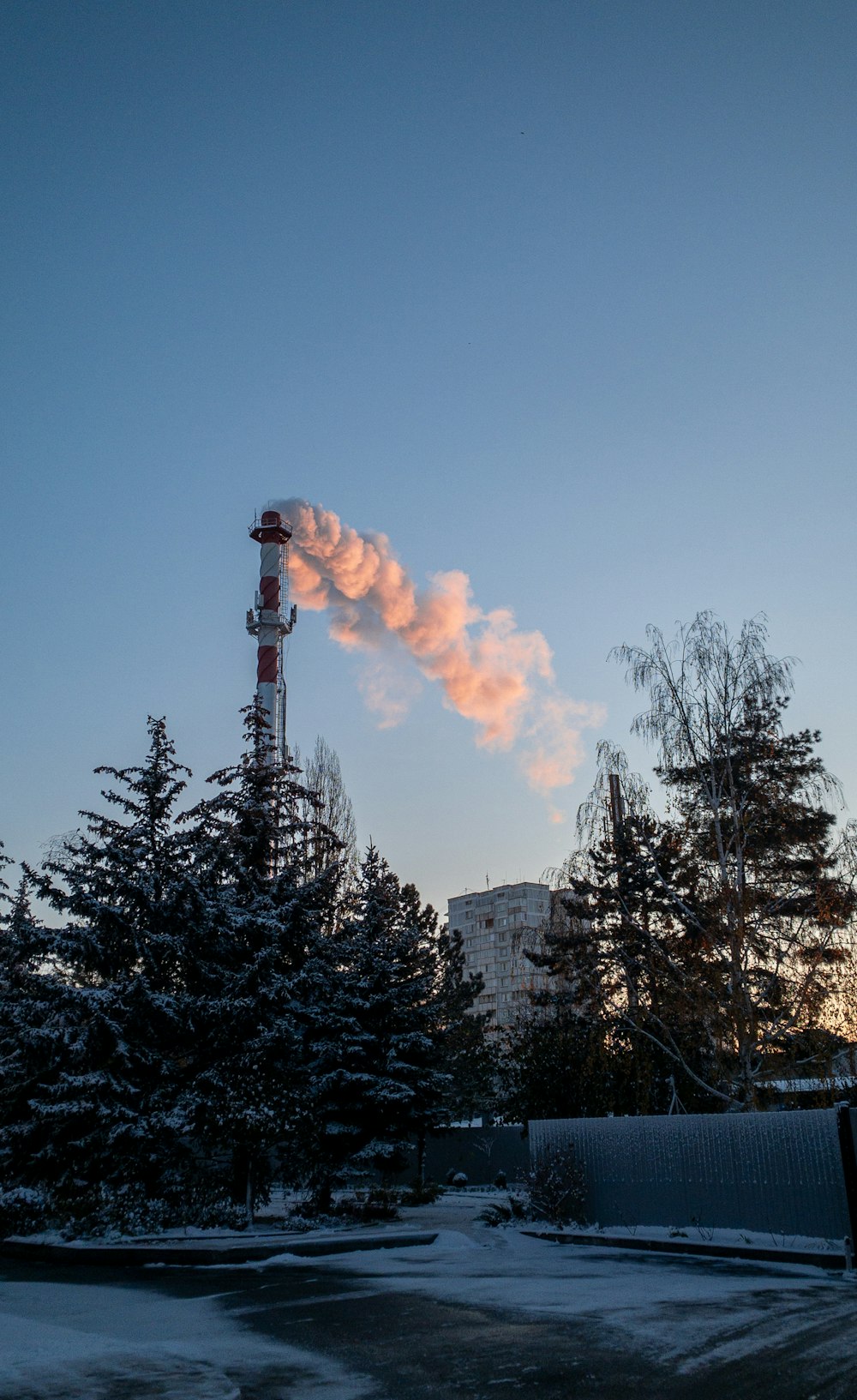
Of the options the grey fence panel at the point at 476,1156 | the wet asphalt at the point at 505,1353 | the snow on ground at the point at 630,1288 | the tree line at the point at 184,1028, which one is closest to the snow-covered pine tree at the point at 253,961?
the tree line at the point at 184,1028

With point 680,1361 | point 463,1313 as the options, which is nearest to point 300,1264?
point 463,1313

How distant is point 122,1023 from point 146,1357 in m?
12.1

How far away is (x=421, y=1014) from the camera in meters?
27.1

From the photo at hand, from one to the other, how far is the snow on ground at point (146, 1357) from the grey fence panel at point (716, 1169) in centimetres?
833

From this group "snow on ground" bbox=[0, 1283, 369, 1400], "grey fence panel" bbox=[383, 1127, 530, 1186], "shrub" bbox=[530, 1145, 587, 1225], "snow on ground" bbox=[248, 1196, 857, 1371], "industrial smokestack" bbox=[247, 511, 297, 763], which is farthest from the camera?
"industrial smokestack" bbox=[247, 511, 297, 763]

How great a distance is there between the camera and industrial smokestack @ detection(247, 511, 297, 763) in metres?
46.6

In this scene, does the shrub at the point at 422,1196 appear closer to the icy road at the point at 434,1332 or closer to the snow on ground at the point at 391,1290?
the snow on ground at the point at 391,1290

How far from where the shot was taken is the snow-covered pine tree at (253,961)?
19.7 metres

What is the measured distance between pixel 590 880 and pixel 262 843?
7215mm

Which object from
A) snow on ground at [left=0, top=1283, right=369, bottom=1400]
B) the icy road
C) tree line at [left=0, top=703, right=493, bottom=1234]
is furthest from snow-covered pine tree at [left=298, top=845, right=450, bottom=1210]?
snow on ground at [left=0, top=1283, right=369, bottom=1400]

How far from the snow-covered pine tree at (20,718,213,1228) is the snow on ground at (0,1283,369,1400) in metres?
7.30

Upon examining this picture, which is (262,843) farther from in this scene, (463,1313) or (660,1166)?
(463,1313)

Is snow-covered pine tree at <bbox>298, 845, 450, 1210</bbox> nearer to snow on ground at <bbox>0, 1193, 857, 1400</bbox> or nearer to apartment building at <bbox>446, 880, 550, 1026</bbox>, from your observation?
snow on ground at <bbox>0, 1193, 857, 1400</bbox>

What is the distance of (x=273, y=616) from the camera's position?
160ft
